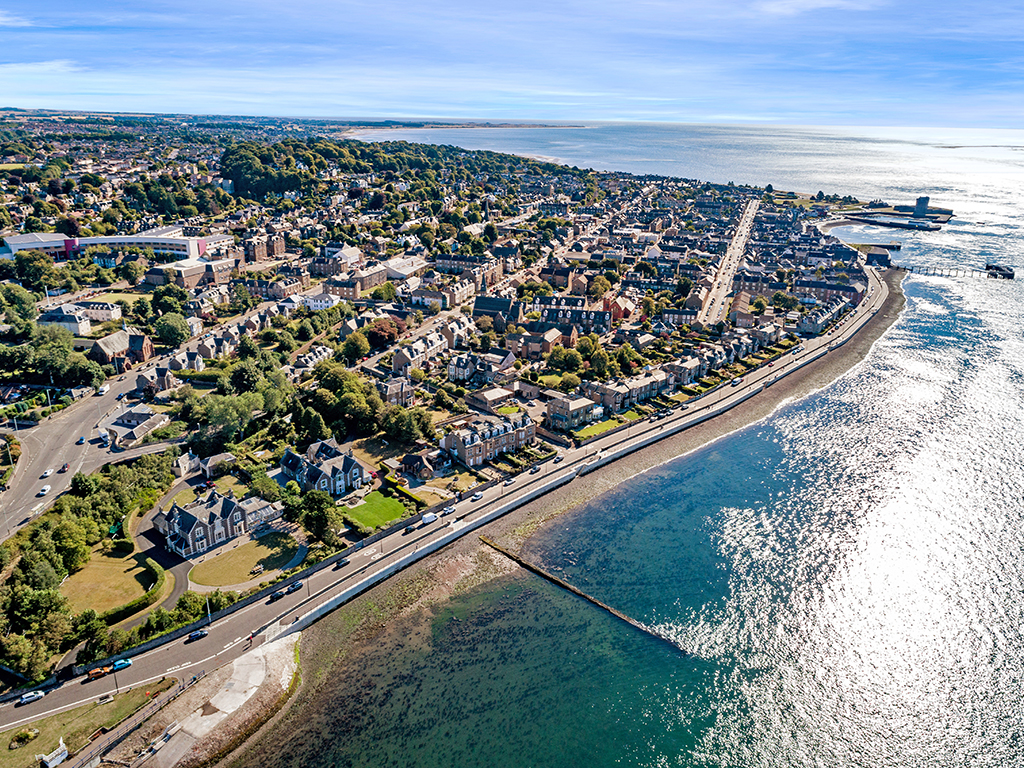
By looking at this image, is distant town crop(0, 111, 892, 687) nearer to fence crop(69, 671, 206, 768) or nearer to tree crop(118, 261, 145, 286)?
tree crop(118, 261, 145, 286)

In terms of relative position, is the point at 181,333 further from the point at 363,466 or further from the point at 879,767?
the point at 879,767

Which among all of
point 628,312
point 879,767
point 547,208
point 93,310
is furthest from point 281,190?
point 879,767

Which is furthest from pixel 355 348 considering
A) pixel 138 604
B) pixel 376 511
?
pixel 138 604

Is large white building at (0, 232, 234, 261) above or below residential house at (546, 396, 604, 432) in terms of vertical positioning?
above

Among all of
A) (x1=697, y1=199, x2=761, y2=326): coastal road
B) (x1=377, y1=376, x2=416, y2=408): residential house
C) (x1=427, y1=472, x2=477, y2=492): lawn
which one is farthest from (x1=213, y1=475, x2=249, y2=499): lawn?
(x1=697, y1=199, x2=761, y2=326): coastal road

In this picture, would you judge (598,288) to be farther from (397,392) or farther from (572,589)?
(572,589)

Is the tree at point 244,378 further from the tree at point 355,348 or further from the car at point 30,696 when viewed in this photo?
the car at point 30,696
